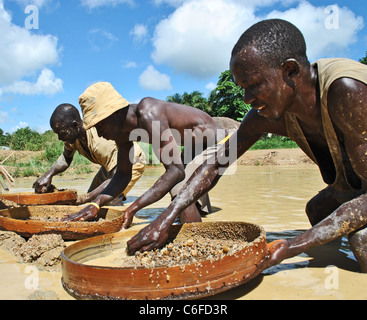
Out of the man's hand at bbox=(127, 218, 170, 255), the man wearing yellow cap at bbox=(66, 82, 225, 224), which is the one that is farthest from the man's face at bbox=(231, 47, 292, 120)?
the man wearing yellow cap at bbox=(66, 82, 225, 224)

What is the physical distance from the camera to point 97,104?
115 inches

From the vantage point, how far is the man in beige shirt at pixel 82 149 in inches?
155

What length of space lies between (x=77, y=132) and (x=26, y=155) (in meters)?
12.0

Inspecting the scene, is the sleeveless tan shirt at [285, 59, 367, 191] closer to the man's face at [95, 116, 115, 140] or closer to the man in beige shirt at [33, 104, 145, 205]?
the man's face at [95, 116, 115, 140]

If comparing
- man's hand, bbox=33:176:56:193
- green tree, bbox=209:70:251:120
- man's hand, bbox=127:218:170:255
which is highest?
green tree, bbox=209:70:251:120

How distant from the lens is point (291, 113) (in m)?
1.98

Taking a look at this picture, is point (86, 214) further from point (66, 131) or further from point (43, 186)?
point (43, 186)

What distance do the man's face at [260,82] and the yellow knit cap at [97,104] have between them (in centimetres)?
144

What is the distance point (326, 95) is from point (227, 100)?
27.5 meters

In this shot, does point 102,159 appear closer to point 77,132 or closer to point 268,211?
point 77,132

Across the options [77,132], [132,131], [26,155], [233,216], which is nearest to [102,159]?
[77,132]

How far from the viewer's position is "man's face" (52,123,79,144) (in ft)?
12.9

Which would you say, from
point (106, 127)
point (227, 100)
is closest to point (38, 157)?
point (106, 127)

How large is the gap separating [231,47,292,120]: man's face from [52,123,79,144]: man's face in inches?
107
